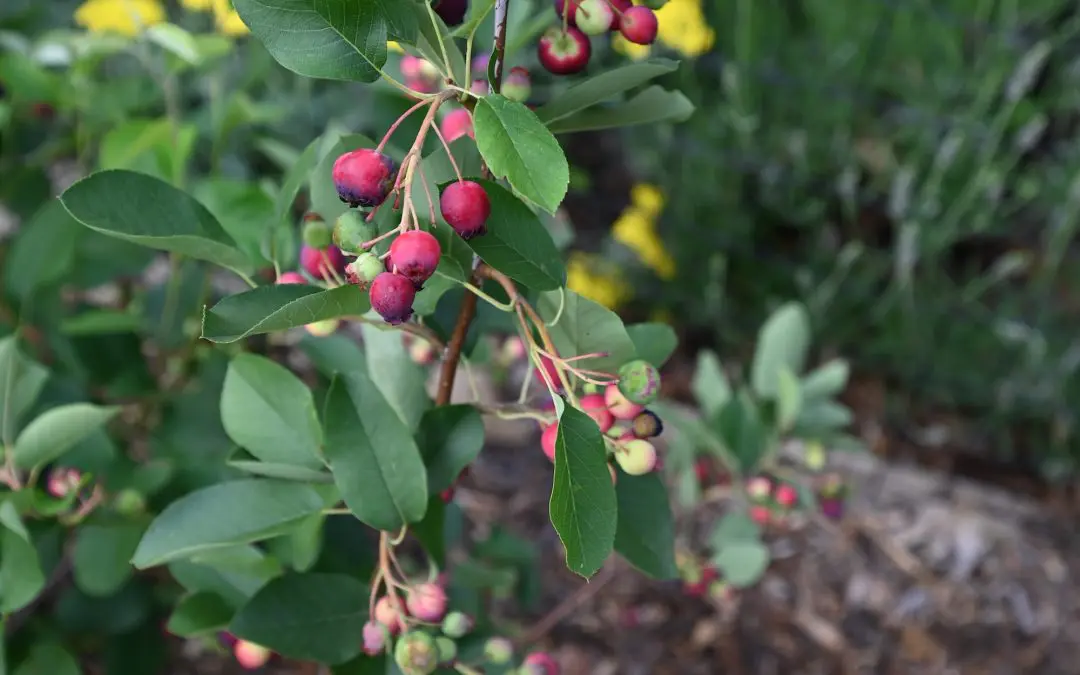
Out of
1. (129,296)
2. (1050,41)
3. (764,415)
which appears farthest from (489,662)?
(1050,41)

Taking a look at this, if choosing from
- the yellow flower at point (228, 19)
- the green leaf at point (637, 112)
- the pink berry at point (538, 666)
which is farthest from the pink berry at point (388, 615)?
the yellow flower at point (228, 19)

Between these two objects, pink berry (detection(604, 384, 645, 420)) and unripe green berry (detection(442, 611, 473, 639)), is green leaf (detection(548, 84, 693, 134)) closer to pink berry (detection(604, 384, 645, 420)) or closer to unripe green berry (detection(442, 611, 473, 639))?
pink berry (detection(604, 384, 645, 420))

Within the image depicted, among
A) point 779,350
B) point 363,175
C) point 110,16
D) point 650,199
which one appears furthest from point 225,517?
point 650,199

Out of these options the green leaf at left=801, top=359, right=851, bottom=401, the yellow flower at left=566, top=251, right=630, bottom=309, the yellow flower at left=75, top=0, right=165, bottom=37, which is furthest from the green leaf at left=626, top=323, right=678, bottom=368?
the yellow flower at left=566, top=251, right=630, bottom=309

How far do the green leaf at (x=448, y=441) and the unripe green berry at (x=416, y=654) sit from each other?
0.36ft

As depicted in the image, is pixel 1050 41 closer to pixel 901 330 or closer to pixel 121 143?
pixel 901 330

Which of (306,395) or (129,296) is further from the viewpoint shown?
(129,296)

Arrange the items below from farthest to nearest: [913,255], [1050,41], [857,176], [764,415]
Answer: [857,176]
[913,255]
[1050,41]
[764,415]

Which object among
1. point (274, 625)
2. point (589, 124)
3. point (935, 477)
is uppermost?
point (589, 124)

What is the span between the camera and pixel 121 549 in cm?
79

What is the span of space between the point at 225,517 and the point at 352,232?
0.79 ft

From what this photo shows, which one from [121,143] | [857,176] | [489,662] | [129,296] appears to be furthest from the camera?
[857,176]

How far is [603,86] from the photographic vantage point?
1.65 ft

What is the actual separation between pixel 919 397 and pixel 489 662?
1583 mm
